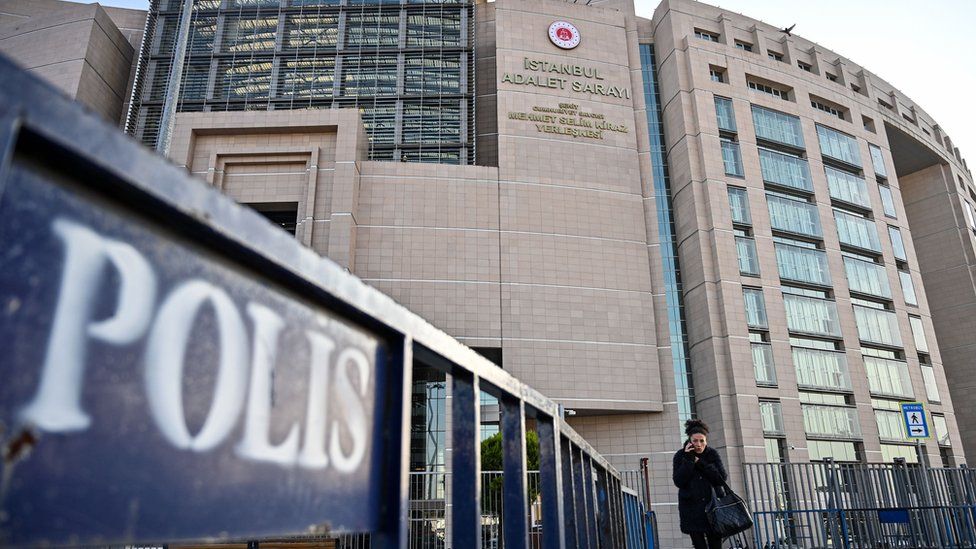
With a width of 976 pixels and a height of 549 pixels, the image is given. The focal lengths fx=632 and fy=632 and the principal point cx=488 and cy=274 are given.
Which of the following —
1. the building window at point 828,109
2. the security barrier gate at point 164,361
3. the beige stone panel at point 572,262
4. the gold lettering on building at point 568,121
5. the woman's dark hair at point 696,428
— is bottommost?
the security barrier gate at point 164,361

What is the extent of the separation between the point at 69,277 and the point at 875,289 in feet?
124

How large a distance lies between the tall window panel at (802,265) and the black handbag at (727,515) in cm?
2666

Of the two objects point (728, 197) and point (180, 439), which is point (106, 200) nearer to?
point (180, 439)

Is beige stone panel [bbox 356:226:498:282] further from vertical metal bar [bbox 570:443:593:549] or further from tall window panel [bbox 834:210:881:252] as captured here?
vertical metal bar [bbox 570:443:593:549]

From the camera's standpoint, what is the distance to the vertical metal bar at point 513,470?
9.05ft

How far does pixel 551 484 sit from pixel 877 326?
3427 centimetres

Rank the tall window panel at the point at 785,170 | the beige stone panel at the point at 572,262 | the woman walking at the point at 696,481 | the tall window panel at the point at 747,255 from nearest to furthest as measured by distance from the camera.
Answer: the woman walking at the point at 696,481, the beige stone panel at the point at 572,262, the tall window panel at the point at 747,255, the tall window panel at the point at 785,170

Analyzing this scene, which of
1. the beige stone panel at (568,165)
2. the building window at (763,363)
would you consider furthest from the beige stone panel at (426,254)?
the building window at (763,363)

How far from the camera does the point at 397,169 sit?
3008cm

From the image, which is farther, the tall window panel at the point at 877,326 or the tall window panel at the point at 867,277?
the tall window panel at the point at 867,277

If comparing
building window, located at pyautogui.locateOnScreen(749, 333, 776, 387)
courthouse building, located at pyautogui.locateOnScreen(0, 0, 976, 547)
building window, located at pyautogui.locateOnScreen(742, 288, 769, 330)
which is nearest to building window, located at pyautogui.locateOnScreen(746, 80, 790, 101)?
courthouse building, located at pyautogui.locateOnScreen(0, 0, 976, 547)

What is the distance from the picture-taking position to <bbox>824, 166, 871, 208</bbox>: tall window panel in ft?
111

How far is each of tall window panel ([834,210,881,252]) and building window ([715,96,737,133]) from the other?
285 inches

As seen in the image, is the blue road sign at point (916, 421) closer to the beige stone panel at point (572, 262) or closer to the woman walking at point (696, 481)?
the woman walking at point (696, 481)
